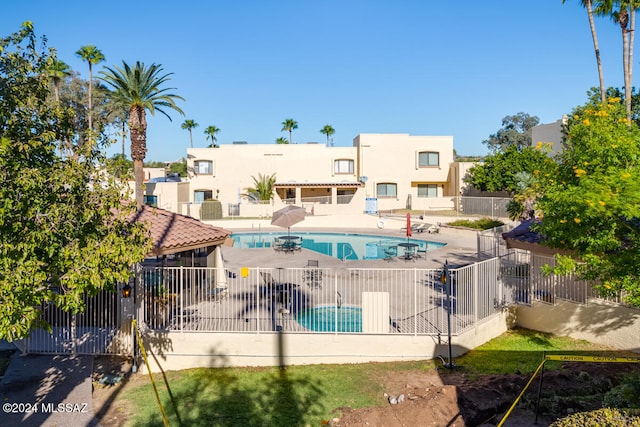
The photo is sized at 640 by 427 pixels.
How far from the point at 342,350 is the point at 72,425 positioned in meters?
5.46

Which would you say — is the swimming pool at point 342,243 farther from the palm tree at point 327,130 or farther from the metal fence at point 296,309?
the palm tree at point 327,130

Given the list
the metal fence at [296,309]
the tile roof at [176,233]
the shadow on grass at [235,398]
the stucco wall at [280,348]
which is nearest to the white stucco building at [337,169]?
the tile roof at [176,233]

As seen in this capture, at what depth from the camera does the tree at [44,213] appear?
19.2 feet

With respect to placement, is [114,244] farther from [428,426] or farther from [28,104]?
[428,426]

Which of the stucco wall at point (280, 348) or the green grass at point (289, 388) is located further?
the stucco wall at point (280, 348)

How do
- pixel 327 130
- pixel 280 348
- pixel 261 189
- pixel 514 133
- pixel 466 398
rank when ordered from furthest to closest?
pixel 514 133 → pixel 327 130 → pixel 261 189 → pixel 280 348 → pixel 466 398

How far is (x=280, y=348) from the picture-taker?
10.7 m

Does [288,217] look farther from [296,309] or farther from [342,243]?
[296,309]

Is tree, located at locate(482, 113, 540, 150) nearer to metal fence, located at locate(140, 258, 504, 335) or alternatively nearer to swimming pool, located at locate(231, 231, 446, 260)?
swimming pool, located at locate(231, 231, 446, 260)

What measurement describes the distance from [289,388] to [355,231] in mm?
26146

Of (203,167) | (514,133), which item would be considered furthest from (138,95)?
(514,133)

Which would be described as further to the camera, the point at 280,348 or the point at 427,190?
the point at 427,190

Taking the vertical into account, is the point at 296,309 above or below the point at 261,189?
below

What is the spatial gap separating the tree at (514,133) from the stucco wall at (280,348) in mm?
83891
